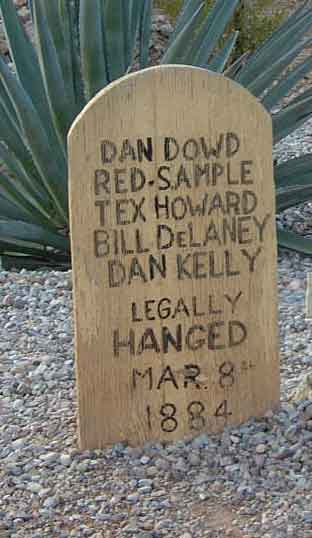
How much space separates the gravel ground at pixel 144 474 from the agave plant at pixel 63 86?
141 cm

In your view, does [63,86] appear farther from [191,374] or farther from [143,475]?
[143,475]

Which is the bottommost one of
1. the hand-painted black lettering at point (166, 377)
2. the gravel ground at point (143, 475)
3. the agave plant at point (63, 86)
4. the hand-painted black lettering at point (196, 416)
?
the gravel ground at point (143, 475)

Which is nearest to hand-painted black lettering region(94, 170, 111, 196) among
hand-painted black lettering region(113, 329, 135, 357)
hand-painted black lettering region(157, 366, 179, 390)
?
hand-painted black lettering region(113, 329, 135, 357)

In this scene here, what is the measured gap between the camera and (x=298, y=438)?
3.14m

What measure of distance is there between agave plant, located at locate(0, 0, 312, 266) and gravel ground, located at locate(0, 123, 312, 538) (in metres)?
1.41

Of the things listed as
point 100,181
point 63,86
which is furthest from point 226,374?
point 63,86

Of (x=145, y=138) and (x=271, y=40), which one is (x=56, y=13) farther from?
(x=145, y=138)

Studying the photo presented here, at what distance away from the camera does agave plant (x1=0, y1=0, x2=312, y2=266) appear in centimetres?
483

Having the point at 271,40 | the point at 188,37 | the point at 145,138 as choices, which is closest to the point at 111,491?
the point at 145,138

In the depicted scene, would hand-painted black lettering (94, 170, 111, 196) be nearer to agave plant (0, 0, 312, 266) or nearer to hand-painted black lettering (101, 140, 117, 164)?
hand-painted black lettering (101, 140, 117, 164)

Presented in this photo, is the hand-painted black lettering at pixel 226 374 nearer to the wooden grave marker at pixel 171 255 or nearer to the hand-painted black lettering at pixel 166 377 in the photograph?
the wooden grave marker at pixel 171 255

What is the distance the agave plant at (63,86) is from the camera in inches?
190

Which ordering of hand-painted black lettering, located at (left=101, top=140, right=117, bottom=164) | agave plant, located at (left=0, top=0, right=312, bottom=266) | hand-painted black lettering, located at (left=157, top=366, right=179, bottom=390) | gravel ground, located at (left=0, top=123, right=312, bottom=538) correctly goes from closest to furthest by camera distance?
gravel ground, located at (left=0, top=123, right=312, bottom=538)
hand-painted black lettering, located at (left=101, top=140, right=117, bottom=164)
hand-painted black lettering, located at (left=157, top=366, right=179, bottom=390)
agave plant, located at (left=0, top=0, right=312, bottom=266)

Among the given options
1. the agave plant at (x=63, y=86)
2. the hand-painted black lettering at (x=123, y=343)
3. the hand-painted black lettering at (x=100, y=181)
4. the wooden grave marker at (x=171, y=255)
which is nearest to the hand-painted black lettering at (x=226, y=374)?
the wooden grave marker at (x=171, y=255)
